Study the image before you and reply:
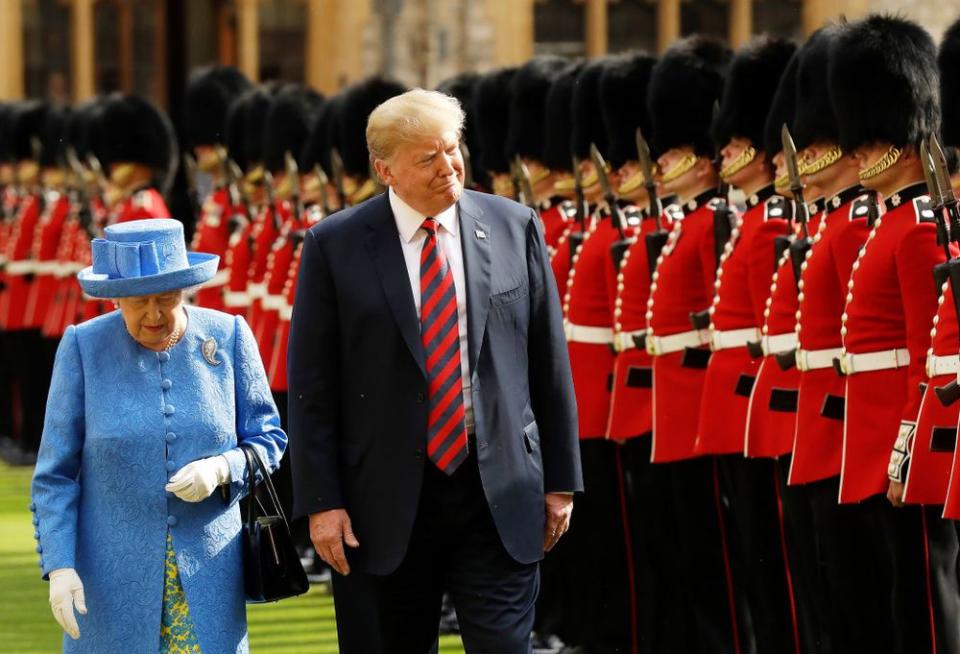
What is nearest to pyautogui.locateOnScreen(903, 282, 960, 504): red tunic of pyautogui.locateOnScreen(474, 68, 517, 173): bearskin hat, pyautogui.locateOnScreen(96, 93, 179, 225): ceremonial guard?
pyautogui.locateOnScreen(474, 68, 517, 173): bearskin hat

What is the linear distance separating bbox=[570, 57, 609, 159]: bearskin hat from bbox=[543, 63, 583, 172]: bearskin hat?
0.26ft

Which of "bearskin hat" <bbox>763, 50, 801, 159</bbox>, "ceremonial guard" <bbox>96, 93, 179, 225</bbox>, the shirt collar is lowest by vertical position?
"ceremonial guard" <bbox>96, 93, 179, 225</bbox>

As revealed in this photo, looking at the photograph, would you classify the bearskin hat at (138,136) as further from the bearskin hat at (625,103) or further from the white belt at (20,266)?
the bearskin hat at (625,103)

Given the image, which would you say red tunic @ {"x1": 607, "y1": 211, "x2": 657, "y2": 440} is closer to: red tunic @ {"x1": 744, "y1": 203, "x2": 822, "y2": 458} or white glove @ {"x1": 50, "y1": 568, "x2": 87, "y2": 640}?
red tunic @ {"x1": 744, "y1": 203, "x2": 822, "y2": 458}

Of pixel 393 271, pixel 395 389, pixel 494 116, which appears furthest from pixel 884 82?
pixel 494 116

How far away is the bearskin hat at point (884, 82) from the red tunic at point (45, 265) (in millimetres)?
8255

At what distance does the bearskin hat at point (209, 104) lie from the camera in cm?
1204

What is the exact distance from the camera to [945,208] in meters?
5.02

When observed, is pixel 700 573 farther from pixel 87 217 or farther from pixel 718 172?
pixel 87 217

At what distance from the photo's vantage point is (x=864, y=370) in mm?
5297

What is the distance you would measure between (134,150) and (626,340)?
236 inches

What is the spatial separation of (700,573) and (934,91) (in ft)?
4.91

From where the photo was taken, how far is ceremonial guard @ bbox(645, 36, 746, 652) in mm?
6246

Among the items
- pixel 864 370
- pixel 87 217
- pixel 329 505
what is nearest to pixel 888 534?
pixel 864 370
